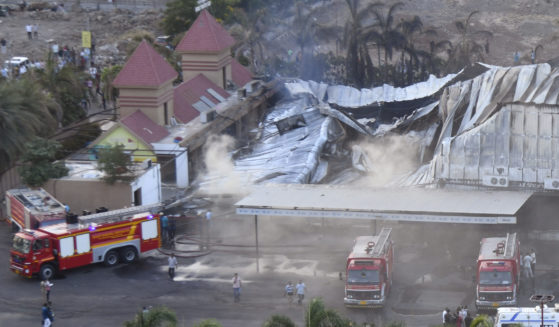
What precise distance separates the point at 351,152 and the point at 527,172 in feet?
42.7

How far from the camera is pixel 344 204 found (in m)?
43.0

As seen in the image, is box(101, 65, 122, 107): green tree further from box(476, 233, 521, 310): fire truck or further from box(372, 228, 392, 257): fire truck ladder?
box(476, 233, 521, 310): fire truck

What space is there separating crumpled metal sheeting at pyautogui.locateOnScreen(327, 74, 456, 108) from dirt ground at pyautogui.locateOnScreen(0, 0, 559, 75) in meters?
23.0

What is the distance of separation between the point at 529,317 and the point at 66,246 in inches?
768

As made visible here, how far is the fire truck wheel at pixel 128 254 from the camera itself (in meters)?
44.2

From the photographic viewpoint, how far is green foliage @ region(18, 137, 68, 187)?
160 ft

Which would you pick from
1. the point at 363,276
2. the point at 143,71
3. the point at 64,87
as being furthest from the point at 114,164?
the point at 64,87

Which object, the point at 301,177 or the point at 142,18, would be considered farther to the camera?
the point at 142,18

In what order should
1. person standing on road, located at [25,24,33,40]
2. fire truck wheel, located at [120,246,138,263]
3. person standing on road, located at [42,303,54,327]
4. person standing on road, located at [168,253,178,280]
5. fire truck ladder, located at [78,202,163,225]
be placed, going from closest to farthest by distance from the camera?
person standing on road, located at [42,303,54,327]
person standing on road, located at [168,253,178,280]
fire truck ladder, located at [78,202,163,225]
fire truck wheel, located at [120,246,138,263]
person standing on road, located at [25,24,33,40]

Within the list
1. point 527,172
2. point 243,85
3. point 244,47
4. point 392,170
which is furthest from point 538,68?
point 244,47

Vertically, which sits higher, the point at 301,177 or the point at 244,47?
the point at 244,47

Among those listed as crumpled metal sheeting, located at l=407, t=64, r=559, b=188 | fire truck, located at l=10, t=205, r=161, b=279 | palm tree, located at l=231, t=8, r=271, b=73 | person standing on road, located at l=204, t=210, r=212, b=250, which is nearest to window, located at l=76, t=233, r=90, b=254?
fire truck, located at l=10, t=205, r=161, b=279

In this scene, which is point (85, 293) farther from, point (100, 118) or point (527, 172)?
point (100, 118)

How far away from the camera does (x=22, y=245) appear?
42156 mm
